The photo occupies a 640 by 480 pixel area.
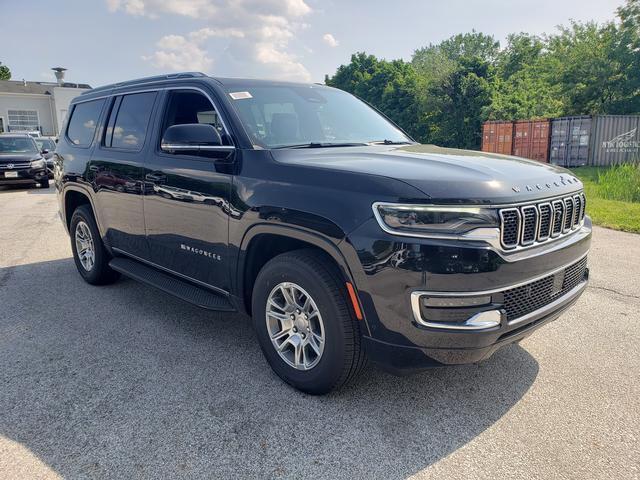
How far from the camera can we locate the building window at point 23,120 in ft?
153

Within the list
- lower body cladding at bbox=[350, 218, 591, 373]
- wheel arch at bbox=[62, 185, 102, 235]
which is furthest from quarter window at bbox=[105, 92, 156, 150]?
lower body cladding at bbox=[350, 218, 591, 373]

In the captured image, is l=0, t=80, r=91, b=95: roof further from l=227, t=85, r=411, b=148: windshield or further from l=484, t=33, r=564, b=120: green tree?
l=227, t=85, r=411, b=148: windshield

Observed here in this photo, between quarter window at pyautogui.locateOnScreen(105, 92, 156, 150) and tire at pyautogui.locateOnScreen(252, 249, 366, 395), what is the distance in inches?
80.3

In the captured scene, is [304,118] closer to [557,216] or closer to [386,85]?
[557,216]

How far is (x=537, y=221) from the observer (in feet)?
8.92

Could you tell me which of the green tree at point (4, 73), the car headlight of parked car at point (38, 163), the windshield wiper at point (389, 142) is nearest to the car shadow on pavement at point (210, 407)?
the windshield wiper at point (389, 142)

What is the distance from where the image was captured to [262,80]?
13.4 feet

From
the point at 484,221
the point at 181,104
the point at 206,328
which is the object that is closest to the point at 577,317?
the point at 484,221

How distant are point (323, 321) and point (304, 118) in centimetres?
177

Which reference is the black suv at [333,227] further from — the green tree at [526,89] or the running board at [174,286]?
the green tree at [526,89]

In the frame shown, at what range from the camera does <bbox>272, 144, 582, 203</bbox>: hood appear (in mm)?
2537

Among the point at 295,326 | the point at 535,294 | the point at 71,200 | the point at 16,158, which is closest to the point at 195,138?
the point at 295,326

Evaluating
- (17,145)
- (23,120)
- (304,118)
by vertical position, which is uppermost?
(23,120)

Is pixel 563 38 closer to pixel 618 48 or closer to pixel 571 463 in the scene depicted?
pixel 618 48
